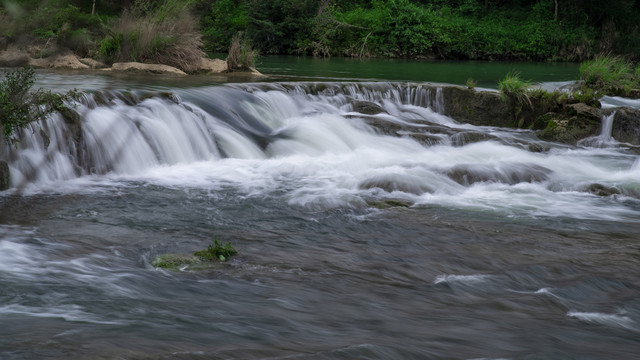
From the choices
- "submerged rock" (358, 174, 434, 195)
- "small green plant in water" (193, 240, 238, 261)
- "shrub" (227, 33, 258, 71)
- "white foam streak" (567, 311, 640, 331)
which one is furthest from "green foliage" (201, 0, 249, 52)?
"white foam streak" (567, 311, 640, 331)

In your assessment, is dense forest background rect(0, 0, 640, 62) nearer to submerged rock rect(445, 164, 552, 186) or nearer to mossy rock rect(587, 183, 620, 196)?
submerged rock rect(445, 164, 552, 186)

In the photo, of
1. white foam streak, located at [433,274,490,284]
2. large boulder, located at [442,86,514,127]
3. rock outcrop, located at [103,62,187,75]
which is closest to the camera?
white foam streak, located at [433,274,490,284]

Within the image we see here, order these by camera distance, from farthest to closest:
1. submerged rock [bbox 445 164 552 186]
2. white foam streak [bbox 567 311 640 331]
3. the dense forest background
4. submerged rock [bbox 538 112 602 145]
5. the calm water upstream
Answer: the dense forest background → submerged rock [bbox 538 112 602 145] → submerged rock [bbox 445 164 552 186] → white foam streak [bbox 567 311 640 331] → the calm water upstream

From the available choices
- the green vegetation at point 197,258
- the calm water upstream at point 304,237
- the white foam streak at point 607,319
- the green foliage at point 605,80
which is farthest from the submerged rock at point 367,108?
the white foam streak at point 607,319

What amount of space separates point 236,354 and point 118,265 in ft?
7.17

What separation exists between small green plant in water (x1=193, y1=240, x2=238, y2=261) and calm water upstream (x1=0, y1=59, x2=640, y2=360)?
0.60ft

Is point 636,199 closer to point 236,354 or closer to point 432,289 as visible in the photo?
point 432,289

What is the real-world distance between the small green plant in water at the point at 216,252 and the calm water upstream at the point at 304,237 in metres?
0.18

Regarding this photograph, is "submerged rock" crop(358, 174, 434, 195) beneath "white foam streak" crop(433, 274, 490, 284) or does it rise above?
above

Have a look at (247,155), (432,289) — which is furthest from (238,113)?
(432,289)

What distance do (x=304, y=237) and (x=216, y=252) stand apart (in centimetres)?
124

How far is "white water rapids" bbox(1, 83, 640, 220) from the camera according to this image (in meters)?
8.91

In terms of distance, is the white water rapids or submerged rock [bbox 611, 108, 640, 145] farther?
submerged rock [bbox 611, 108, 640, 145]

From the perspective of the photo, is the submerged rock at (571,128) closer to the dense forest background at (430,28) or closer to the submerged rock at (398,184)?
the submerged rock at (398,184)
